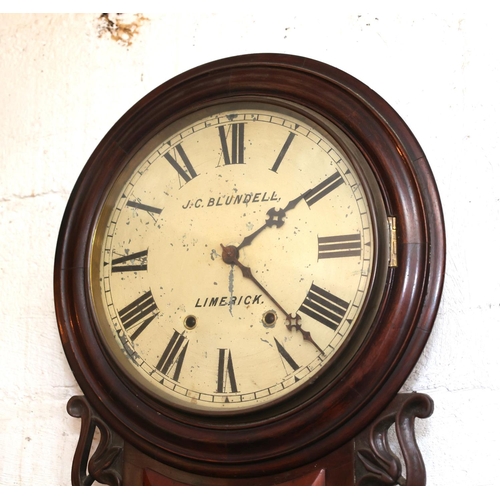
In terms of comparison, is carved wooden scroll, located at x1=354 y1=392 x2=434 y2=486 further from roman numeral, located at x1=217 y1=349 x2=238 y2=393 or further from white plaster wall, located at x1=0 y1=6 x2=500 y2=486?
roman numeral, located at x1=217 y1=349 x2=238 y2=393

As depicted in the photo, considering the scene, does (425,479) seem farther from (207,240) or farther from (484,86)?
(484,86)

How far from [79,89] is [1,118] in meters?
0.17

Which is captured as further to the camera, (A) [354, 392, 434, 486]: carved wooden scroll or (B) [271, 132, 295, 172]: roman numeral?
(B) [271, 132, 295, 172]: roman numeral

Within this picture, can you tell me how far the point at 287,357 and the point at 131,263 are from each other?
325 mm

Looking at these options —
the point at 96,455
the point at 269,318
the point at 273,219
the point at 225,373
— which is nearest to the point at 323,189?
the point at 273,219

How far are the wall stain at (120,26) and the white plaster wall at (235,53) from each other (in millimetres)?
12

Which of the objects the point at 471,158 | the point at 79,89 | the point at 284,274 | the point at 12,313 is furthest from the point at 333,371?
the point at 79,89

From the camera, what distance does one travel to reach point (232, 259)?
1326 millimetres

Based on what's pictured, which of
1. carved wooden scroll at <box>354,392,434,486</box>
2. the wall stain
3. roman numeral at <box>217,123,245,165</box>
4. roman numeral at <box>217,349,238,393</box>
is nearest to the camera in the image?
carved wooden scroll at <box>354,392,434,486</box>

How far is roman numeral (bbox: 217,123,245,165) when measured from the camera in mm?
1373

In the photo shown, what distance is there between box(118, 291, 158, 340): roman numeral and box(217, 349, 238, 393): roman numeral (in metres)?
0.14

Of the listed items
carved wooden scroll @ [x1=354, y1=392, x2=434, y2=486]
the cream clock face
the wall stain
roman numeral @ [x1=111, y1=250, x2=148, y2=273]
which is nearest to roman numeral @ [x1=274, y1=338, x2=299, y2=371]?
the cream clock face

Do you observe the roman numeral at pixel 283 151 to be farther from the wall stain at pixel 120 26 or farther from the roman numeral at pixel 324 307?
the wall stain at pixel 120 26

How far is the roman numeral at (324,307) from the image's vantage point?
4.03 feet
